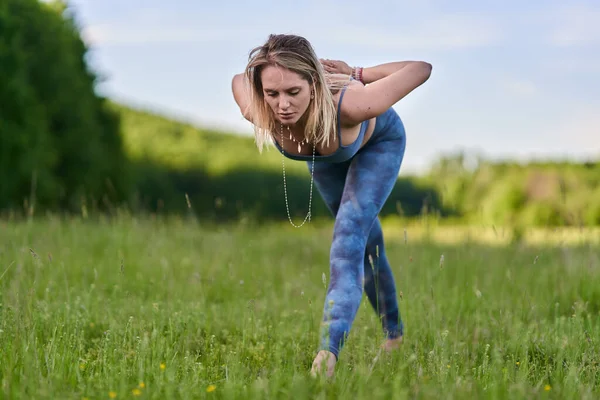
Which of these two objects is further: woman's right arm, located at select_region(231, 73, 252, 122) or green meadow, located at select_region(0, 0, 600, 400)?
woman's right arm, located at select_region(231, 73, 252, 122)

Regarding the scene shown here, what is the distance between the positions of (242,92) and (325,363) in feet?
5.15

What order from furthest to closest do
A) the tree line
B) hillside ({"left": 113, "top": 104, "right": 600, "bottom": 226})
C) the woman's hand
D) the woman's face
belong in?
1. hillside ({"left": 113, "top": 104, "right": 600, "bottom": 226})
2. the tree line
3. the woman's hand
4. the woman's face

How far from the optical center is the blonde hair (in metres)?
3.04

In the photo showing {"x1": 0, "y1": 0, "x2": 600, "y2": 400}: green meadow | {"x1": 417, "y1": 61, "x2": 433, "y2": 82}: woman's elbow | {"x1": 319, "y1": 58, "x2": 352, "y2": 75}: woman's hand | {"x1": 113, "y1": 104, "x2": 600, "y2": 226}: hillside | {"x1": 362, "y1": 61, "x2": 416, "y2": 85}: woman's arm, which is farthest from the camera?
{"x1": 113, "y1": 104, "x2": 600, "y2": 226}: hillside

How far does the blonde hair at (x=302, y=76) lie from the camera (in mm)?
3045

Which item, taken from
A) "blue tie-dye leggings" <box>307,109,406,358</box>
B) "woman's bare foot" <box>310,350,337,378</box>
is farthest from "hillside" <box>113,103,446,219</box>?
"woman's bare foot" <box>310,350,337,378</box>

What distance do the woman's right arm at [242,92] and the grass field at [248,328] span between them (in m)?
1.07

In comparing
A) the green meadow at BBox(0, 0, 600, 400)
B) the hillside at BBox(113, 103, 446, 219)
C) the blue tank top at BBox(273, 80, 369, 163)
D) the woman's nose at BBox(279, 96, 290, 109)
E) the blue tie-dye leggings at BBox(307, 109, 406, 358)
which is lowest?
the hillside at BBox(113, 103, 446, 219)

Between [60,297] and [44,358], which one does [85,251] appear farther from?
[44,358]

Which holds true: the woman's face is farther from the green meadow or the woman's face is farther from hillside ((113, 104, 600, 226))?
hillside ((113, 104, 600, 226))

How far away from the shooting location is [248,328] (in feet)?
12.5

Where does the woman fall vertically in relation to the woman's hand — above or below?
below

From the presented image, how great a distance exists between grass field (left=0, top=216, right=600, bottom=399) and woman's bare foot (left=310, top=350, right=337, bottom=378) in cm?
5

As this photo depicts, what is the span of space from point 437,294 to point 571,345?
5.11 ft
